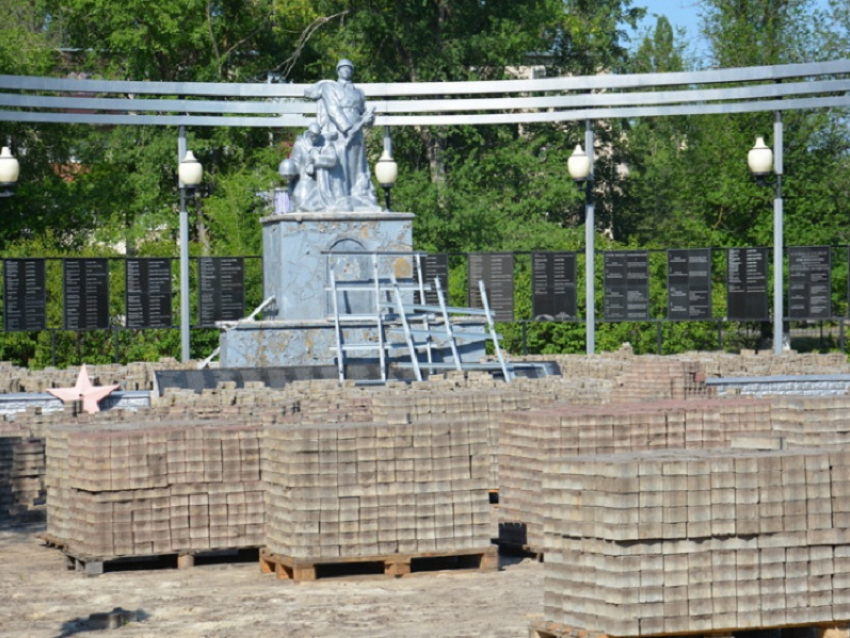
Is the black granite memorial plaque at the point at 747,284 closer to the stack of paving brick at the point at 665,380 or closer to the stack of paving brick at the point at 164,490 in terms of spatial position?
the stack of paving brick at the point at 665,380

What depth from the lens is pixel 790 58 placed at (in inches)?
1865

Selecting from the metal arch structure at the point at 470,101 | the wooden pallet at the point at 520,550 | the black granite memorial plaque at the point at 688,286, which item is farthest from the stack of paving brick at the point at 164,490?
the black granite memorial plaque at the point at 688,286

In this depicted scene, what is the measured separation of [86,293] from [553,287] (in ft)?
26.8

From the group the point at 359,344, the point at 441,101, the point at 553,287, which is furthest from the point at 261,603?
the point at 441,101

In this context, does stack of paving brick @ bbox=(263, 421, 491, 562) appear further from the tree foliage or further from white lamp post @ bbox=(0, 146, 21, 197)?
the tree foliage

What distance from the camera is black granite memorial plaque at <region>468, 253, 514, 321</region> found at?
32.3m

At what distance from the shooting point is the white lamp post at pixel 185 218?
28.1 meters

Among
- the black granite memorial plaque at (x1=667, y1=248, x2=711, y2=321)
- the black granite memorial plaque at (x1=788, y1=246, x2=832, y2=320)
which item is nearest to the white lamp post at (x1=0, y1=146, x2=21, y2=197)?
the black granite memorial plaque at (x1=667, y1=248, x2=711, y2=321)

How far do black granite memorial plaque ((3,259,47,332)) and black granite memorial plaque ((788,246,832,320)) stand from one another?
1268 centimetres

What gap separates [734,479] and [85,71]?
43761 mm

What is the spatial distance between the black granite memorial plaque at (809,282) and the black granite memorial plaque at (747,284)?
476 millimetres

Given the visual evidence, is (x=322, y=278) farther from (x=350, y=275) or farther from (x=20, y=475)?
(x=20, y=475)

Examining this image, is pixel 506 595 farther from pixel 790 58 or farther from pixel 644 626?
pixel 790 58

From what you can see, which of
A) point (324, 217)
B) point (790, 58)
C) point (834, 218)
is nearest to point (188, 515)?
point (324, 217)
